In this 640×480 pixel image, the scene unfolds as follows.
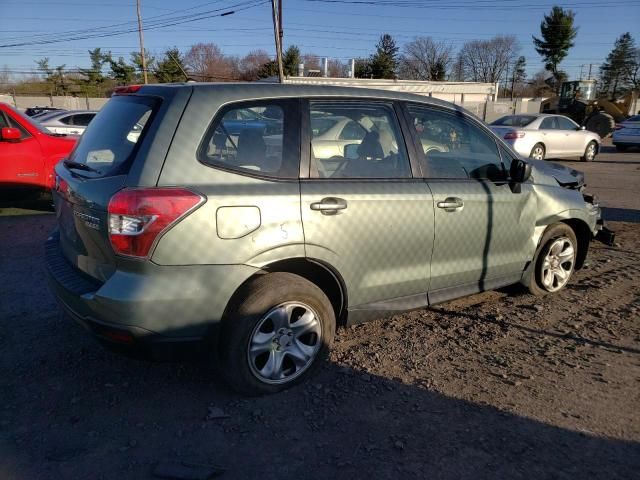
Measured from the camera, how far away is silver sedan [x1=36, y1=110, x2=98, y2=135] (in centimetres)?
1443

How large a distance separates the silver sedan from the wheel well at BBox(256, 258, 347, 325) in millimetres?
13075

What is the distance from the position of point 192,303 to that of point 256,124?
A: 117cm

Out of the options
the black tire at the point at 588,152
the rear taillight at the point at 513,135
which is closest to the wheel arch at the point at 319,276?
the rear taillight at the point at 513,135

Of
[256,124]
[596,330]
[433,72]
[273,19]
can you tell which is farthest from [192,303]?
[433,72]

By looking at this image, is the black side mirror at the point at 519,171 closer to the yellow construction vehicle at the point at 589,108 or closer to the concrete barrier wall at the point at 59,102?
the yellow construction vehicle at the point at 589,108

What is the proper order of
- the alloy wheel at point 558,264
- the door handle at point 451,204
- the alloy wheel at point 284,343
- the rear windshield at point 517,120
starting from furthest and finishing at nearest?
the rear windshield at point 517,120
the alloy wheel at point 558,264
the door handle at point 451,204
the alloy wheel at point 284,343

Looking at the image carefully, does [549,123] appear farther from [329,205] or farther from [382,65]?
[382,65]

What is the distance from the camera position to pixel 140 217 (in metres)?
2.64

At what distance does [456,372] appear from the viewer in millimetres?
3459

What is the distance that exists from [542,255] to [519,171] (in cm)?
101

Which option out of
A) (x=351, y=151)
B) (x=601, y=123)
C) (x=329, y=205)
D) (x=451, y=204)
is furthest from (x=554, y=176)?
(x=601, y=123)

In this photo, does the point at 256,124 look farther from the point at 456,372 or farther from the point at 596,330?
the point at 596,330

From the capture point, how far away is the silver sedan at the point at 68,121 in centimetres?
1443

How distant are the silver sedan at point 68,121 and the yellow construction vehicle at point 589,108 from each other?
70.2 feet
